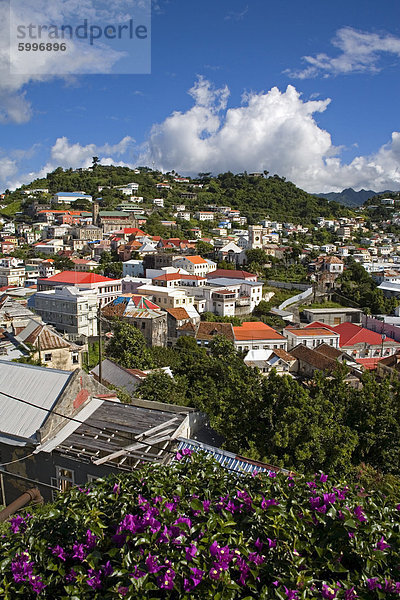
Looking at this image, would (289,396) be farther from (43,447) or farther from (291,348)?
(291,348)

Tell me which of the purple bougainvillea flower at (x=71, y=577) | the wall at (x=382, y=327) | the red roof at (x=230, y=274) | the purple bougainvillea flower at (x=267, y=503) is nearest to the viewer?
the purple bougainvillea flower at (x=71, y=577)

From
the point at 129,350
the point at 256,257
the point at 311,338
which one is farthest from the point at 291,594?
the point at 256,257

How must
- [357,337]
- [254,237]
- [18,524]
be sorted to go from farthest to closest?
[254,237] < [357,337] < [18,524]

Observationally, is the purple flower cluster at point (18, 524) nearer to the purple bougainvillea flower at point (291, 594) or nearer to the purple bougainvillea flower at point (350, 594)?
the purple bougainvillea flower at point (291, 594)

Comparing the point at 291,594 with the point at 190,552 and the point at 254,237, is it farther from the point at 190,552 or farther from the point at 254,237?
the point at 254,237

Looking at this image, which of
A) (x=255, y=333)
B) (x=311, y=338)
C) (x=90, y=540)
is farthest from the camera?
(x=311, y=338)

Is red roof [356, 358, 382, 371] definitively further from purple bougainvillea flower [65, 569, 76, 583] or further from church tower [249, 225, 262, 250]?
church tower [249, 225, 262, 250]

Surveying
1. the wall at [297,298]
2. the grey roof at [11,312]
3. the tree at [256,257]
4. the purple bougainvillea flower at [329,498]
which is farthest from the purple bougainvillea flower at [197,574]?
the tree at [256,257]

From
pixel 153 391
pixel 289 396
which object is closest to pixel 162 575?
pixel 289 396
